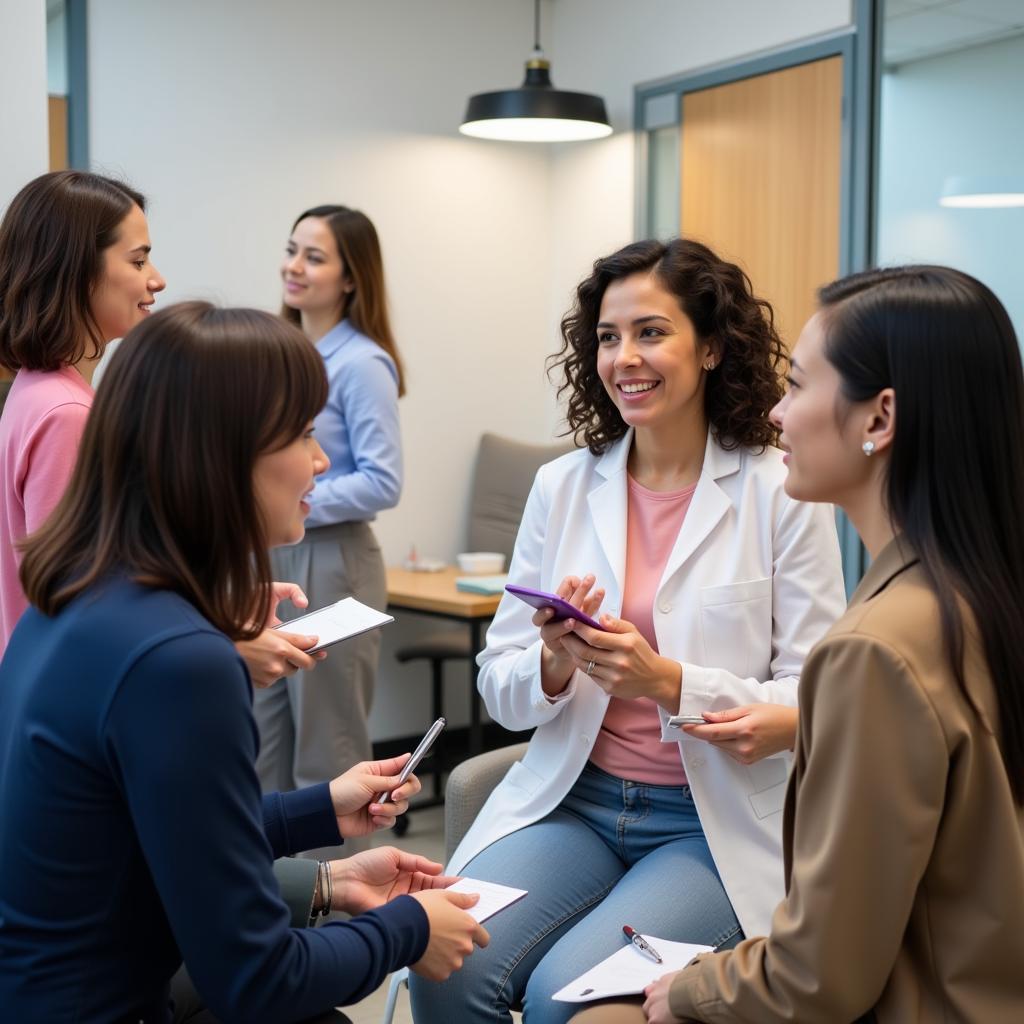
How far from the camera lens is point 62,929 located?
1236 mm

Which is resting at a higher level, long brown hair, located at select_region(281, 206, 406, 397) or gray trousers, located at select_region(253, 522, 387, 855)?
long brown hair, located at select_region(281, 206, 406, 397)

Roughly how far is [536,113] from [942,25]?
4.35 ft

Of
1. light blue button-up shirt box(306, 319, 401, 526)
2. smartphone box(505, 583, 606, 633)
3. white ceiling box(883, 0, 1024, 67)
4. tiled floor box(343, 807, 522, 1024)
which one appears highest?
white ceiling box(883, 0, 1024, 67)

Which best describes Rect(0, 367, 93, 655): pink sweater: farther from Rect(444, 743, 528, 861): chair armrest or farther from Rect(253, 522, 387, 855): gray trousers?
Rect(253, 522, 387, 855): gray trousers

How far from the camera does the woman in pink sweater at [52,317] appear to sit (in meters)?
1.96

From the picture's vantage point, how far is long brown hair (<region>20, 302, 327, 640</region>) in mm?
1273

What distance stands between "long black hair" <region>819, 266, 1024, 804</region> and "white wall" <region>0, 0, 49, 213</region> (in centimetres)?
223

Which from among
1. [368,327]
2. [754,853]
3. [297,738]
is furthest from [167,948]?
[368,327]

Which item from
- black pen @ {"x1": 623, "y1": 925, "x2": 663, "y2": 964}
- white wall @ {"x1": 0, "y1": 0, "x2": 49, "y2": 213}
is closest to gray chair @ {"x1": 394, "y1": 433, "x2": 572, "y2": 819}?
white wall @ {"x1": 0, "y1": 0, "x2": 49, "y2": 213}

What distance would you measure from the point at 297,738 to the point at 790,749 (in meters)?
1.82

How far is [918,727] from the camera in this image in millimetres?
1212

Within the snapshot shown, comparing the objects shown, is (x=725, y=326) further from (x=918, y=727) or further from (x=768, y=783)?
(x=918, y=727)

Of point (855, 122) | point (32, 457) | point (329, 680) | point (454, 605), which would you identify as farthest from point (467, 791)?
point (855, 122)

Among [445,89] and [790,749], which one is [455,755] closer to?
[445,89]
